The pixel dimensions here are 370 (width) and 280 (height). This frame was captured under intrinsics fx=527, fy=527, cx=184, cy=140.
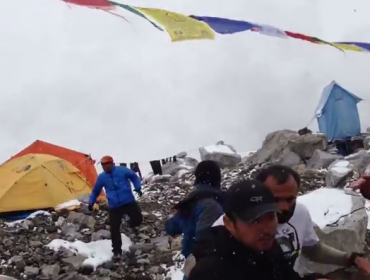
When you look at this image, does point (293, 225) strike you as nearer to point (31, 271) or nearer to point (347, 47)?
point (31, 271)

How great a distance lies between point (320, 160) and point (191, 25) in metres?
6.14

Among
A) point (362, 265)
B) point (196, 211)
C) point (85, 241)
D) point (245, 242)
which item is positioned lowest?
point (362, 265)

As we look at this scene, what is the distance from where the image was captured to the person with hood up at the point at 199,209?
3357 millimetres

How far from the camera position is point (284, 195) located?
271 centimetres

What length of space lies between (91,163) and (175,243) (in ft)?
16.8

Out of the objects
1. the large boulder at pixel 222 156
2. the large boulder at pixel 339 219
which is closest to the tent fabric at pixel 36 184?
the large boulder at pixel 339 219

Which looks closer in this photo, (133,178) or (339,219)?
(339,219)

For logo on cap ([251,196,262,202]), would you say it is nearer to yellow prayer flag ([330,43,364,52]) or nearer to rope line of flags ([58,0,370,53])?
rope line of flags ([58,0,370,53])

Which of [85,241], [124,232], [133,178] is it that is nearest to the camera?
[133,178]

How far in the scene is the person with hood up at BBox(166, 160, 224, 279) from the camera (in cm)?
336

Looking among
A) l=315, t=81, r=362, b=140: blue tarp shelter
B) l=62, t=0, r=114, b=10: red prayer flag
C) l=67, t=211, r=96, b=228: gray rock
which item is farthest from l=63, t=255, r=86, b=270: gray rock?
l=315, t=81, r=362, b=140: blue tarp shelter

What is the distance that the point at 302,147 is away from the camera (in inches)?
542

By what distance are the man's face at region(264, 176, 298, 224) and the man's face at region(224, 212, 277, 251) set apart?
26.9 inches

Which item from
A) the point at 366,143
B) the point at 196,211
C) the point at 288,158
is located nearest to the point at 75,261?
the point at 196,211
